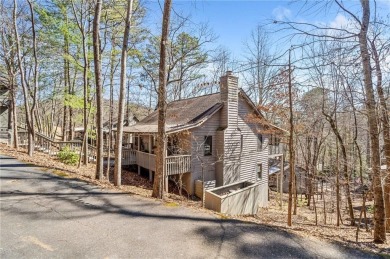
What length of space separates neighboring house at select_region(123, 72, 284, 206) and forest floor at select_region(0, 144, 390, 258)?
1467 millimetres

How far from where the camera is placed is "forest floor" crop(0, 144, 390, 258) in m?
5.80

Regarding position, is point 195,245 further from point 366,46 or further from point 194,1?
point 194,1

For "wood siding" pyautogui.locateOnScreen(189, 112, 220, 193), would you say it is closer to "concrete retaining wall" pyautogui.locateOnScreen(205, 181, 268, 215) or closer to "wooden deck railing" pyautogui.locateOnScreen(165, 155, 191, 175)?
"wooden deck railing" pyautogui.locateOnScreen(165, 155, 191, 175)

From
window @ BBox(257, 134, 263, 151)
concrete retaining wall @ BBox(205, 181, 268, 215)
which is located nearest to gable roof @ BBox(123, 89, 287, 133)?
window @ BBox(257, 134, 263, 151)

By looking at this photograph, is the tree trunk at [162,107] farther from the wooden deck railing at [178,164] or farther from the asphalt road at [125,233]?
the wooden deck railing at [178,164]

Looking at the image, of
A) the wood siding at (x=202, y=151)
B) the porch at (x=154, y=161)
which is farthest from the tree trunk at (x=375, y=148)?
the wood siding at (x=202, y=151)

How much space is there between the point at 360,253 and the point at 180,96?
20.6 meters

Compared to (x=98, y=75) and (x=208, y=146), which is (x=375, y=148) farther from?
(x=98, y=75)

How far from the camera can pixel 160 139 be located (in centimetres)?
750

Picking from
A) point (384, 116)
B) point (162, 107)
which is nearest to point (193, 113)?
point (162, 107)

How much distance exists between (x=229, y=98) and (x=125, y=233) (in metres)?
11.1

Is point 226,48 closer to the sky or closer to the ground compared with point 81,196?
closer to the sky

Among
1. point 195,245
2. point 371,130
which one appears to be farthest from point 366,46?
point 195,245

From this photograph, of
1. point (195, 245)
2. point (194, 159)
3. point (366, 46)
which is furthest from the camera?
point (194, 159)
